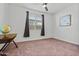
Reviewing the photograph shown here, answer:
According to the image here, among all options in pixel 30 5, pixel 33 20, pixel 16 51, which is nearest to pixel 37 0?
pixel 30 5

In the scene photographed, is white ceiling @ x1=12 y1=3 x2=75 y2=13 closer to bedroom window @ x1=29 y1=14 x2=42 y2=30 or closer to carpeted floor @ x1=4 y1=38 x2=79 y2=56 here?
bedroom window @ x1=29 y1=14 x2=42 y2=30

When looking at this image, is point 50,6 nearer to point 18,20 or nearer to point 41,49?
point 18,20

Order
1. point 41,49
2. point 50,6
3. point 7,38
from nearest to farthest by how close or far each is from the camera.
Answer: point 7,38, point 50,6, point 41,49

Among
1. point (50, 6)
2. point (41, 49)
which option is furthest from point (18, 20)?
point (41, 49)

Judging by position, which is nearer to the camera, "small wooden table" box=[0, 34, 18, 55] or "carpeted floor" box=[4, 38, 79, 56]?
"small wooden table" box=[0, 34, 18, 55]

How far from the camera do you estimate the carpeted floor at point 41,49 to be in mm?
1879

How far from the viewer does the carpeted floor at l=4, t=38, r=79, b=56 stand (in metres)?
1.88

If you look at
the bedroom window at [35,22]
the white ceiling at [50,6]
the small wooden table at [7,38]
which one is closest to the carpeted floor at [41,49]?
the small wooden table at [7,38]

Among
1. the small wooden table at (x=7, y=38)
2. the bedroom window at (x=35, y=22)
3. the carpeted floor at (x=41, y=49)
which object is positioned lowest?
the carpeted floor at (x=41, y=49)

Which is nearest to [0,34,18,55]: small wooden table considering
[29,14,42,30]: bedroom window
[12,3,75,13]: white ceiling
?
[29,14,42,30]: bedroom window

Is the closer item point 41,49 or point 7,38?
point 7,38

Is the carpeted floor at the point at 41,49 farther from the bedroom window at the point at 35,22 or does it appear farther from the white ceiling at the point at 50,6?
the white ceiling at the point at 50,6

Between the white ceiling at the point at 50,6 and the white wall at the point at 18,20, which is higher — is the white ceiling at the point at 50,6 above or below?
above

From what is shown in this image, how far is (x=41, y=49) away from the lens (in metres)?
2.28
